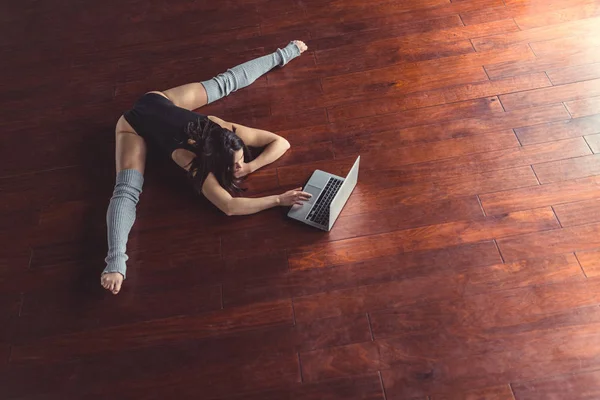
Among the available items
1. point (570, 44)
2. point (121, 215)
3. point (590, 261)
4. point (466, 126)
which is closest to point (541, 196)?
point (590, 261)

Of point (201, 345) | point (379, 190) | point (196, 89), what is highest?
point (196, 89)

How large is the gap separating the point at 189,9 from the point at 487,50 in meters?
1.64

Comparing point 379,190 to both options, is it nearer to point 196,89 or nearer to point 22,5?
point 196,89

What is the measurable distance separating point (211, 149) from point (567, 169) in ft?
4.72

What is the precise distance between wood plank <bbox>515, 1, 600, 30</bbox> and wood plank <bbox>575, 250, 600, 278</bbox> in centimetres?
129

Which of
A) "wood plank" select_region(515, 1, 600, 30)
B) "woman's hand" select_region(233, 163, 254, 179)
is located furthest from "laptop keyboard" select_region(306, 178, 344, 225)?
"wood plank" select_region(515, 1, 600, 30)

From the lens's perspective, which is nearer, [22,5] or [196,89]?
[196,89]

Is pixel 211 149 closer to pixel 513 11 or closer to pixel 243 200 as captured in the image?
pixel 243 200

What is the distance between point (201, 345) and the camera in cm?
195

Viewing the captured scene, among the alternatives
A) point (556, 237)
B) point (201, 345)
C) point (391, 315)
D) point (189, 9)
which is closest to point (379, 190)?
point (391, 315)

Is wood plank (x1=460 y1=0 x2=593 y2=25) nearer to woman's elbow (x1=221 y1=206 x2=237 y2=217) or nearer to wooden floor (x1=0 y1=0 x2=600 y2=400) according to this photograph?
wooden floor (x1=0 y1=0 x2=600 y2=400)

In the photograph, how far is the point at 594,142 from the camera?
7.56 ft

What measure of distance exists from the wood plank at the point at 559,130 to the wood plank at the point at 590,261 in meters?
0.54

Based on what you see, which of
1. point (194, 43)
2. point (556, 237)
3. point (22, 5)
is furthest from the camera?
point (22, 5)
